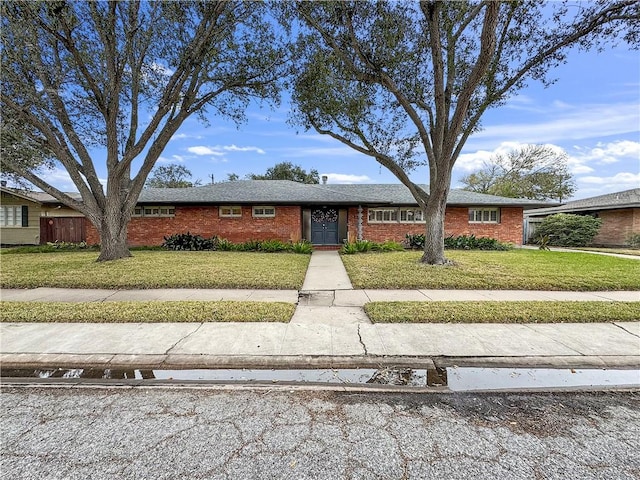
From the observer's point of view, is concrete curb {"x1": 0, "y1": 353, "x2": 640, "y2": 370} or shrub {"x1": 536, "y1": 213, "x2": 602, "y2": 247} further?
shrub {"x1": 536, "y1": 213, "x2": 602, "y2": 247}

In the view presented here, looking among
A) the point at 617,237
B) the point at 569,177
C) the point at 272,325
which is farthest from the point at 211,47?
the point at 569,177

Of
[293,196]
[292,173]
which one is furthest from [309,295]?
[292,173]

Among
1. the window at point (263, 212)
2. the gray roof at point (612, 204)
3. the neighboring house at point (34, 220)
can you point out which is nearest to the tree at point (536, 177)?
the gray roof at point (612, 204)

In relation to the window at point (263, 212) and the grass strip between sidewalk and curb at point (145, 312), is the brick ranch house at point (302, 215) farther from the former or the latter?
the grass strip between sidewalk and curb at point (145, 312)

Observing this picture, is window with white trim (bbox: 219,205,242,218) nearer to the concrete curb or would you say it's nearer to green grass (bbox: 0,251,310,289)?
green grass (bbox: 0,251,310,289)

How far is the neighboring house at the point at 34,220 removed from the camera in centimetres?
1788

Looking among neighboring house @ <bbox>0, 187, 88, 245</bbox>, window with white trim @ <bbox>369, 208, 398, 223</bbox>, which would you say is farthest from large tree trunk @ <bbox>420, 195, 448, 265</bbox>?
neighboring house @ <bbox>0, 187, 88, 245</bbox>

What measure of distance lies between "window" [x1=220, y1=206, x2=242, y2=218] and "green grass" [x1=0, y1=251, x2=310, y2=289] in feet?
19.3

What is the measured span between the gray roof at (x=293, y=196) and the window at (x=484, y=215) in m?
0.61

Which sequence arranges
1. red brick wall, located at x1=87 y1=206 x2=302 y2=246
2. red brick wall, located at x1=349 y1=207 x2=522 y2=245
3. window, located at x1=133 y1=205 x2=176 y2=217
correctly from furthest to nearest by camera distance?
red brick wall, located at x1=349 y1=207 x2=522 y2=245 < window, located at x1=133 y1=205 x2=176 y2=217 < red brick wall, located at x1=87 y1=206 x2=302 y2=246

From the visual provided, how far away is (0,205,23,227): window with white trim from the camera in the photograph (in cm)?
1886

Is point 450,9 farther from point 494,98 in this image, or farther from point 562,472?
point 562,472

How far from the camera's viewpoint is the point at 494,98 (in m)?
9.57

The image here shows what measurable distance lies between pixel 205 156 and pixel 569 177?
3844 cm
